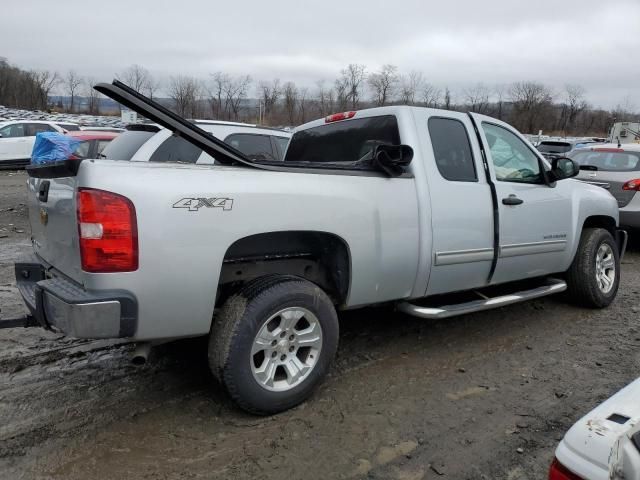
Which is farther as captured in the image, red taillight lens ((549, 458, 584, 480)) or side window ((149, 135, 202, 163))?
side window ((149, 135, 202, 163))

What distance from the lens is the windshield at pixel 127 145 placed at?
6.17m

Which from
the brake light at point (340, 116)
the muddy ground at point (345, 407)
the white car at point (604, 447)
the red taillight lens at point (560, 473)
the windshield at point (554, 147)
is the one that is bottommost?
the muddy ground at point (345, 407)

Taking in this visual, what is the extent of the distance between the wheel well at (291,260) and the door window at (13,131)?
1756cm

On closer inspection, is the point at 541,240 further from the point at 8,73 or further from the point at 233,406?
the point at 8,73

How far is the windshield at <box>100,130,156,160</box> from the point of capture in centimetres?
617

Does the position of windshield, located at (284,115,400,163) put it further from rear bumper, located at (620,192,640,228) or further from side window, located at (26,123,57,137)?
side window, located at (26,123,57,137)

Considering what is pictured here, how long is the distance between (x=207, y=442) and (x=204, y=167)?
1564 mm

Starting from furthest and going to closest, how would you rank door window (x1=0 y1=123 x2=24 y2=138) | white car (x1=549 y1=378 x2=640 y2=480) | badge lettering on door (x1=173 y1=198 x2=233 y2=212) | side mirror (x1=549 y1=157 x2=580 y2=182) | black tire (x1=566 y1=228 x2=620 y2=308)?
1. door window (x1=0 y1=123 x2=24 y2=138)
2. black tire (x1=566 y1=228 x2=620 y2=308)
3. side mirror (x1=549 y1=157 x2=580 y2=182)
4. badge lettering on door (x1=173 y1=198 x2=233 y2=212)
5. white car (x1=549 y1=378 x2=640 y2=480)

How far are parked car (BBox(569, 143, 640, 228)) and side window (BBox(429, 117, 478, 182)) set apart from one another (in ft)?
16.7

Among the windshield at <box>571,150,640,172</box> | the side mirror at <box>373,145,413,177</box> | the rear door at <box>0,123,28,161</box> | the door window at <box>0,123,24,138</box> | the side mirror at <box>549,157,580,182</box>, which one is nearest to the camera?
the side mirror at <box>373,145,413,177</box>

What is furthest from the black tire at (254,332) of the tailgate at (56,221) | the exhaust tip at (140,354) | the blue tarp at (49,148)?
the blue tarp at (49,148)

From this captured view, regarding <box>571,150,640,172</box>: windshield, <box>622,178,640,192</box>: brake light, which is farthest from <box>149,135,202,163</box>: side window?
<box>622,178,640,192</box>: brake light

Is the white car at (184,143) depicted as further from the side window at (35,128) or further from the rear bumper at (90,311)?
the side window at (35,128)

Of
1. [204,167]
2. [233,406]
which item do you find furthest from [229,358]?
[204,167]
